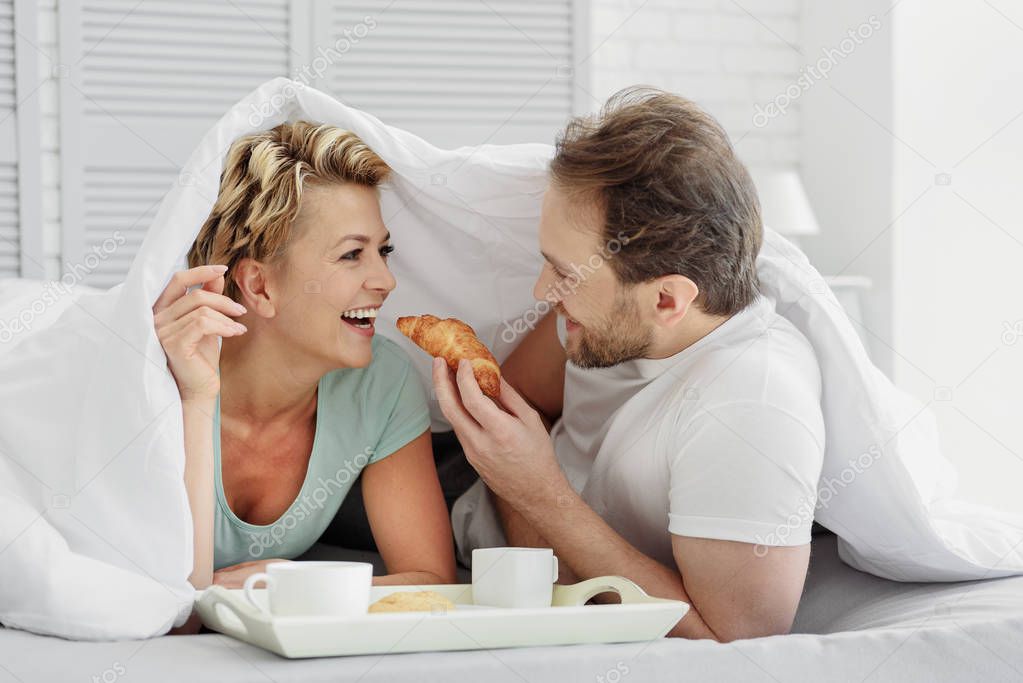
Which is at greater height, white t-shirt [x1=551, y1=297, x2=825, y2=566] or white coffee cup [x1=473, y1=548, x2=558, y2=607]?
white t-shirt [x1=551, y1=297, x2=825, y2=566]

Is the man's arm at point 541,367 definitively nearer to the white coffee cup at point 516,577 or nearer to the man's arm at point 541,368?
the man's arm at point 541,368

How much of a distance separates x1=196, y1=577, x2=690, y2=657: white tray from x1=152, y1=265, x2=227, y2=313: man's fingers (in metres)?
0.46

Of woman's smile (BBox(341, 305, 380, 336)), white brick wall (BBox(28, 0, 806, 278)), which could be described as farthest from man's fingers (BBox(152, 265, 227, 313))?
white brick wall (BBox(28, 0, 806, 278))

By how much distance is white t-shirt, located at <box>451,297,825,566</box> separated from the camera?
1450mm

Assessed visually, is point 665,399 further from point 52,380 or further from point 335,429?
point 52,380

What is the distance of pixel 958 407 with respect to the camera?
3.61 metres

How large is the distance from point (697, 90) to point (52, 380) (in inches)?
128

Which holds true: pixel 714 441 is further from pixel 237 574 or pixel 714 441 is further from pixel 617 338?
pixel 237 574

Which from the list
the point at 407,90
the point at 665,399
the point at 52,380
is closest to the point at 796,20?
the point at 407,90

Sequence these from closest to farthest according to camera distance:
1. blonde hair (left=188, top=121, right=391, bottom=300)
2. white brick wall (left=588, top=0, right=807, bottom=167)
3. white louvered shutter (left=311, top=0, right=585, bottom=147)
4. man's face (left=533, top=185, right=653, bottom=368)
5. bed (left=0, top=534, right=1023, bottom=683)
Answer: bed (left=0, top=534, right=1023, bottom=683) < man's face (left=533, top=185, right=653, bottom=368) < blonde hair (left=188, top=121, right=391, bottom=300) < white louvered shutter (left=311, top=0, right=585, bottom=147) < white brick wall (left=588, top=0, right=807, bottom=167)

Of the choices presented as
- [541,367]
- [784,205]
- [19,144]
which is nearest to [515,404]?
[541,367]

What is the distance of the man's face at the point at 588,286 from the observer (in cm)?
166

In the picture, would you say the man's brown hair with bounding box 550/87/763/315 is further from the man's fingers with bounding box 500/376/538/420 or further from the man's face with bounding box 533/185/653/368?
the man's fingers with bounding box 500/376/538/420

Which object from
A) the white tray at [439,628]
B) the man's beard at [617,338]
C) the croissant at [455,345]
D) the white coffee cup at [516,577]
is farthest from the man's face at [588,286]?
the white tray at [439,628]
